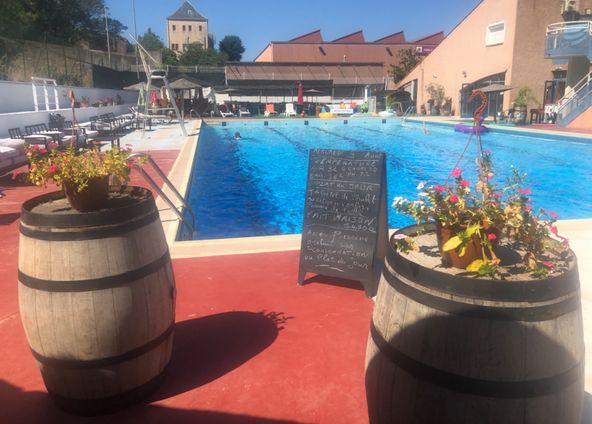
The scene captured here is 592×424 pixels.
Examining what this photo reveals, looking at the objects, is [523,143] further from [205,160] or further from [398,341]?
[398,341]

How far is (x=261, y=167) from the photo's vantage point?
13.7 meters

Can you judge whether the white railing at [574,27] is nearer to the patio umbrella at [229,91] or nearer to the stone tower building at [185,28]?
the patio umbrella at [229,91]

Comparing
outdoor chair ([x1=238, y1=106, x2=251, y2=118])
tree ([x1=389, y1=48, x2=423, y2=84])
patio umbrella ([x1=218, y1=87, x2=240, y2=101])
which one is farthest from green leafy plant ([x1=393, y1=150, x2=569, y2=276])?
tree ([x1=389, y1=48, x2=423, y2=84])

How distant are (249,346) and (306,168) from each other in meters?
11.0

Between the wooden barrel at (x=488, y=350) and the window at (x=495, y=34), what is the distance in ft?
102

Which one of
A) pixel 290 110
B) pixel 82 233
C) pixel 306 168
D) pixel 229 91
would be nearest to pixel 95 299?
pixel 82 233

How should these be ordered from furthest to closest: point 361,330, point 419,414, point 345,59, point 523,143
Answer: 1. point 345,59
2. point 523,143
3. point 361,330
4. point 419,414

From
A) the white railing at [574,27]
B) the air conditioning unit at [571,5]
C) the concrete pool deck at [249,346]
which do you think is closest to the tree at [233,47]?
the air conditioning unit at [571,5]

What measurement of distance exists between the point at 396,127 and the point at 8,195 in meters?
22.1

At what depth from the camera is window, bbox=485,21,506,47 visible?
2786 centimetres

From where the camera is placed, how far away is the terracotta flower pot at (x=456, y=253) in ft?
5.92

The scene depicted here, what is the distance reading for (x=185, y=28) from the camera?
4131 inches

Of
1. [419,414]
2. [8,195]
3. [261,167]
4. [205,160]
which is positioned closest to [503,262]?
[419,414]

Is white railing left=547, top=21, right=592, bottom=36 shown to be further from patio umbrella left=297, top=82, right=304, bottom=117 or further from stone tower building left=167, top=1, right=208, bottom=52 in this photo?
stone tower building left=167, top=1, right=208, bottom=52
